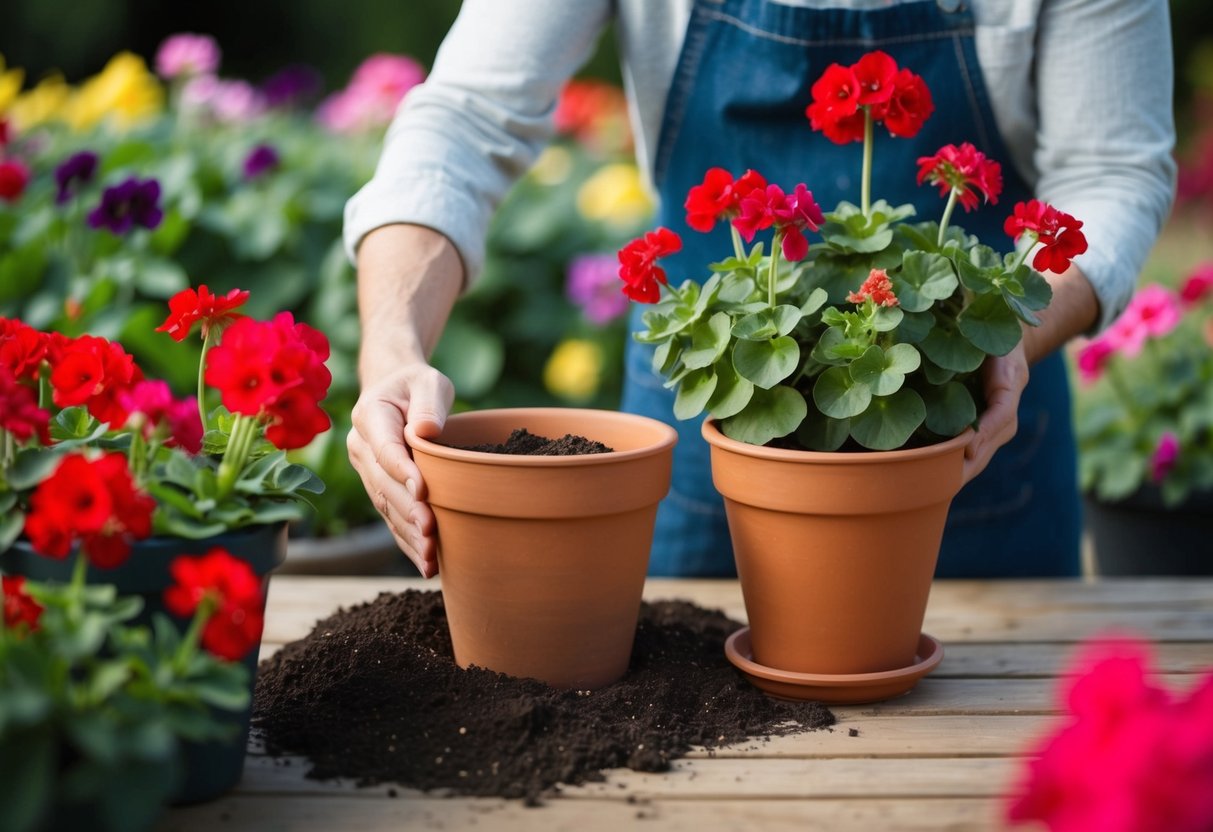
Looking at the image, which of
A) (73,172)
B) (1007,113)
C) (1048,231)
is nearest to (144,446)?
(1048,231)

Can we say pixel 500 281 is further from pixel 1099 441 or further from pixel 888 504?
pixel 888 504

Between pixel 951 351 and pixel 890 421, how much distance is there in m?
0.11

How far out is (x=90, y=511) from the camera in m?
0.87

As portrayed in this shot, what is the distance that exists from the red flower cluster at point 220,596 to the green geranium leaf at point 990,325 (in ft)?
2.38

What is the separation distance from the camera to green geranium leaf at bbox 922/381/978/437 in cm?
122

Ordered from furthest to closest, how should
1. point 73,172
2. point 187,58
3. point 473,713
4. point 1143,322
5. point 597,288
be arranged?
point 187,58 → point 597,288 → point 73,172 → point 1143,322 → point 473,713

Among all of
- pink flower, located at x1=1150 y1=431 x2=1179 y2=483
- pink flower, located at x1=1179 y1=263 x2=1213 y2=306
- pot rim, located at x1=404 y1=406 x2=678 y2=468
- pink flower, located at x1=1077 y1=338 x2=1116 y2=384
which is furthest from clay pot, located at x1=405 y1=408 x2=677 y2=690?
pink flower, located at x1=1179 y1=263 x2=1213 y2=306

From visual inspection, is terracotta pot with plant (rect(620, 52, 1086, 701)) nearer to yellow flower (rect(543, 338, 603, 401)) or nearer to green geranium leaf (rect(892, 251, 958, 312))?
green geranium leaf (rect(892, 251, 958, 312))

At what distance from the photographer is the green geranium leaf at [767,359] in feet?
3.91

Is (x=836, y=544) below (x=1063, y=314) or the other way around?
below

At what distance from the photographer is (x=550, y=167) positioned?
175 inches

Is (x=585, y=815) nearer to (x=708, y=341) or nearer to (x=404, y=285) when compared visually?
(x=708, y=341)

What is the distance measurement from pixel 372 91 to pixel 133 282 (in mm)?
1463

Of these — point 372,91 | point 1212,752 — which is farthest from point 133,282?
point 1212,752
